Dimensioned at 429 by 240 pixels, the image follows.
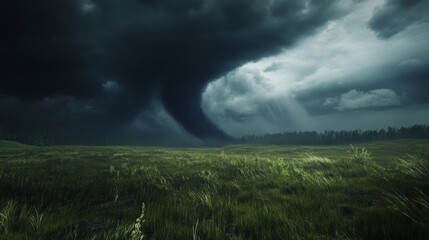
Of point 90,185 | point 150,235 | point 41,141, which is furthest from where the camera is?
point 41,141

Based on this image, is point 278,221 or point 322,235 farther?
point 278,221

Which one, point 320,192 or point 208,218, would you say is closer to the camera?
point 208,218

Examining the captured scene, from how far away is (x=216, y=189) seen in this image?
22.3 ft

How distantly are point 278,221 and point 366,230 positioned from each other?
121 centimetres

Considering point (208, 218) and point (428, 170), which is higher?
point (428, 170)

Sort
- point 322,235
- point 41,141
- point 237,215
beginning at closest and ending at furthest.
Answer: point 322,235 → point 237,215 → point 41,141

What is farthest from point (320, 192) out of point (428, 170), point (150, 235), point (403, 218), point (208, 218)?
point (150, 235)

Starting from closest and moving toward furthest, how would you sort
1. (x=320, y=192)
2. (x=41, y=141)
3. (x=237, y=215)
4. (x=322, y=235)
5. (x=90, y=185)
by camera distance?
(x=322, y=235)
(x=237, y=215)
(x=320, y=192)
(x=90, y=185)
(x=41, y=141)

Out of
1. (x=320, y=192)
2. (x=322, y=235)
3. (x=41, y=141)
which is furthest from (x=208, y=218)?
(x=41, y=141)

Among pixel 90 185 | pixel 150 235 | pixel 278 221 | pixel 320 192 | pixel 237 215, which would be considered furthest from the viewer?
pixel 90 185

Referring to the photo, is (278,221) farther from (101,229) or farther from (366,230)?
(101,229)

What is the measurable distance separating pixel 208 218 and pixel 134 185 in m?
4.38

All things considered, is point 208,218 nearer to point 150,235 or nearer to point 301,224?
point 150,235

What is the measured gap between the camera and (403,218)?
12.0 ft
